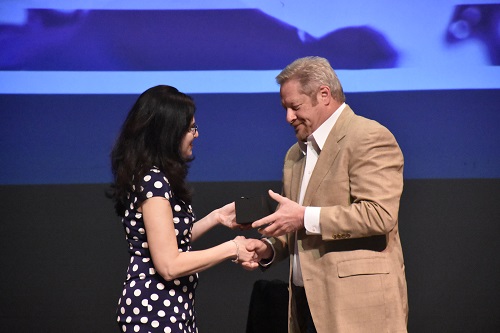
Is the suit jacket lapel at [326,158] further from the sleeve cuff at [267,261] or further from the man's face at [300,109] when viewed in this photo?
the sleeve cuff at [267,261]

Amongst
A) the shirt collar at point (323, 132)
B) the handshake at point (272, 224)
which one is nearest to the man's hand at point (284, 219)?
the handshake at point (272, 224)

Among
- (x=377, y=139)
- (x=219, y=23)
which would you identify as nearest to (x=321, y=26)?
(x=219, y=23)

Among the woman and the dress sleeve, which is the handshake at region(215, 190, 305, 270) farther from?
the dress sleeve

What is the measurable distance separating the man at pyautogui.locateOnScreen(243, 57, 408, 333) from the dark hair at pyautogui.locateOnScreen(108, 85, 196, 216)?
357 millimetres

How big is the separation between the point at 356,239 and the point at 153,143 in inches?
30.6

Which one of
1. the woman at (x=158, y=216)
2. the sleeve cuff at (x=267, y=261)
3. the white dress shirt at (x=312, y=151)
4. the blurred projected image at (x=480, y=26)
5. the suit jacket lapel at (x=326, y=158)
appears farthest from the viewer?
the blurred projected image at (x=480, y=26)

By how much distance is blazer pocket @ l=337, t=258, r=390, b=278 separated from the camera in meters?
2.33

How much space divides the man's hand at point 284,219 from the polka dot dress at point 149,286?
302 mm

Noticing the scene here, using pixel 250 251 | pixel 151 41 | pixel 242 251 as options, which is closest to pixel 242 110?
pixel 151 41

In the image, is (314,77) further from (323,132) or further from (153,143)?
(153,143)

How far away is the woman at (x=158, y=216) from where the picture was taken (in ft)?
7.18

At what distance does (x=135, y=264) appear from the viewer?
7.43ft

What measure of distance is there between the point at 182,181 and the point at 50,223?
163 cm

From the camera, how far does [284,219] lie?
2373 mm
